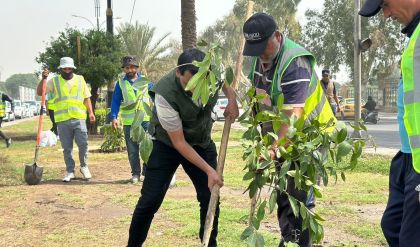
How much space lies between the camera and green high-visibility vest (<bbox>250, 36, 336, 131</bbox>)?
126 inches

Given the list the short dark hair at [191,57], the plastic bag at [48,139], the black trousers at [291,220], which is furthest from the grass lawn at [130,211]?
the short dark hair at [191,57]

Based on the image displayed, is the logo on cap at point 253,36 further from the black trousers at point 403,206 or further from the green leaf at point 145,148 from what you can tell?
the black trousers at point 403,206

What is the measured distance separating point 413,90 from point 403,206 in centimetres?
65

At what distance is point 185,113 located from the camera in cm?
365

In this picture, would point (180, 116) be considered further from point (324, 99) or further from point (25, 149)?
point (25, 149)

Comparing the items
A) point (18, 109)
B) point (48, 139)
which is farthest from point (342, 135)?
point (18, 109)

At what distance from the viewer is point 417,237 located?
232 centimetres

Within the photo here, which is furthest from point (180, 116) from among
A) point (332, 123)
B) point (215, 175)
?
point (332, 123)

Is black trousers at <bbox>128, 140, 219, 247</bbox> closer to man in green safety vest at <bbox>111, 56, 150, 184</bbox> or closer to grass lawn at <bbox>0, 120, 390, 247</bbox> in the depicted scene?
grass lawn at <bbox>0, 120, 390, 247</bbox>

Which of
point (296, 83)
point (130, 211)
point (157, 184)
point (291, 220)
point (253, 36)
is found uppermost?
point (253, 36)

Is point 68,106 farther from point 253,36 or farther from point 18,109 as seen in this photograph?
point 18,109

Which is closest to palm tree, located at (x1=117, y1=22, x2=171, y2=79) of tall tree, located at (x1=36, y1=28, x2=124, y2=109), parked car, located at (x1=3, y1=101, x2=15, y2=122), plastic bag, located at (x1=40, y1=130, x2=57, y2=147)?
parked car, located at (x1=3, y1=101, x2=15, y2=122)

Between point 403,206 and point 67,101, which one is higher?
point 67,101

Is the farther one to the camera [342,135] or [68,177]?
[68,177]
